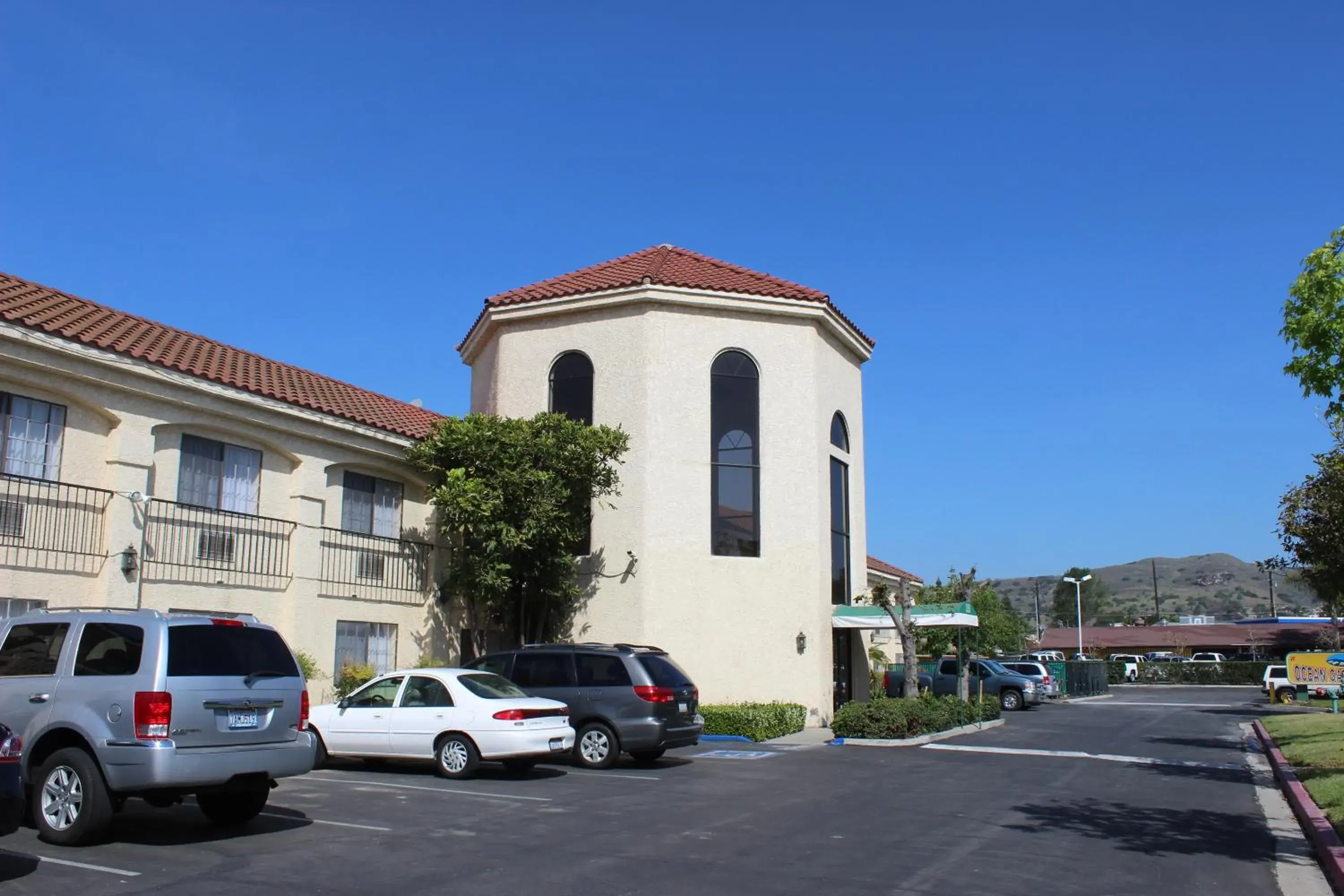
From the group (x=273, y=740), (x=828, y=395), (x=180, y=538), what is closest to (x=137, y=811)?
(x=273, y=740)

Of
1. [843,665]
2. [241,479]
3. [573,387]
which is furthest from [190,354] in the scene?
[843,665]

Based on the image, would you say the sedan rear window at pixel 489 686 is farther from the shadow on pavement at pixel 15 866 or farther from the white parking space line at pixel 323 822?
the shadow on pavement at pixel 15 866

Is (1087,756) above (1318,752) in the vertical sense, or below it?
below

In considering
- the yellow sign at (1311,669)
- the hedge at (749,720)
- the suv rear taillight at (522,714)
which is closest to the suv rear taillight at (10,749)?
the suv rear taillight at (522,714)

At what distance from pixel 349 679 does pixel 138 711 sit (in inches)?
436

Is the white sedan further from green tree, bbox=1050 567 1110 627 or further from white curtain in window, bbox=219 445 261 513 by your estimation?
green tree, bbox=1050 567 1110 627

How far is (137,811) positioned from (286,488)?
9187mm

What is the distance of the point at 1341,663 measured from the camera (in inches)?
1384

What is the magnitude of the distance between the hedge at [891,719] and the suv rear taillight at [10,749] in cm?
1623

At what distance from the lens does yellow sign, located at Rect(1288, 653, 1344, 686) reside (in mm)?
37656

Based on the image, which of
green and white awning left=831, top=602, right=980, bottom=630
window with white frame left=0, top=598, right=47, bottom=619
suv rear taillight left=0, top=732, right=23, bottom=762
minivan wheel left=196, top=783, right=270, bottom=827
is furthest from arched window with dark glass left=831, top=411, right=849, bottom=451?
suv rear taillight left=0, top=732, right=23, bottom=762

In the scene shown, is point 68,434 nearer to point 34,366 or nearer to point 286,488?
point 34,366

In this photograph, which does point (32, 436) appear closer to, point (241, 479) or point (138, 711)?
point (241, 479)

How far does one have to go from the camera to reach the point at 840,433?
25.8 m
